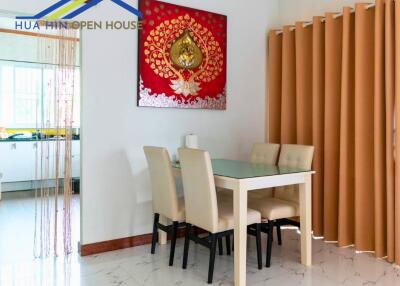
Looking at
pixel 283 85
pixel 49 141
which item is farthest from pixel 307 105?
pixel 49 141

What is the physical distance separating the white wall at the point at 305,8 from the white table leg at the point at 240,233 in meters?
2.15

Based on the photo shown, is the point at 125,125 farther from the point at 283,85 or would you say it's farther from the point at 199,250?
the point at 283,85

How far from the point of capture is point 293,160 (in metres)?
3.21

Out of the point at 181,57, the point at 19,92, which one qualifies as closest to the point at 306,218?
the point at 181,57

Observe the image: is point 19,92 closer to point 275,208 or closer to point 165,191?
point 165,191

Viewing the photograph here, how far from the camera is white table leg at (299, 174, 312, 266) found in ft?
9.34

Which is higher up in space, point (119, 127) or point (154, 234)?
point (119, 127)

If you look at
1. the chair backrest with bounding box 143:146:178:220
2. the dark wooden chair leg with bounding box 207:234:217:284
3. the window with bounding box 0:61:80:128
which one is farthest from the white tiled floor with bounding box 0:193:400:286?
the window with bounding box 0:61:80:128

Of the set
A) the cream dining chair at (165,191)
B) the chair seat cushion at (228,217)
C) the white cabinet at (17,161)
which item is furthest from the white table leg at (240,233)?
the white cabinet at (17,161)

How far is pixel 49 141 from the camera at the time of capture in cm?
305

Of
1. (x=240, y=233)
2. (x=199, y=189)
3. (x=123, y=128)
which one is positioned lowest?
(x=240, y=233)

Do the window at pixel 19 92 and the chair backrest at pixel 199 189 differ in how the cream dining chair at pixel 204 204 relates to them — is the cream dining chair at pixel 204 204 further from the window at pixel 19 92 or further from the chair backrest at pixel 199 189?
the window at pixel 19 92

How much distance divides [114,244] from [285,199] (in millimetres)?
1583

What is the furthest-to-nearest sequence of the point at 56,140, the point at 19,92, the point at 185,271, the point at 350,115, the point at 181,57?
the point at 19,92 → the point at 181,57 → the point at 350,115 → the point at 56,140 → the point at 185,271
